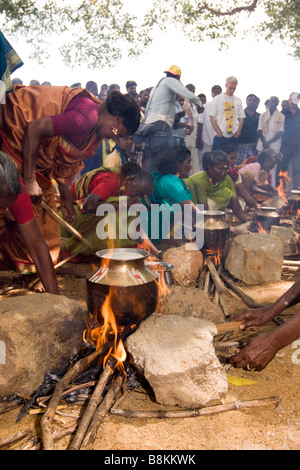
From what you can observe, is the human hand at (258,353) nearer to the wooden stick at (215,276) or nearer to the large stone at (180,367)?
the large stone at (180,367)

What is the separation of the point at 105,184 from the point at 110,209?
0.34 metres

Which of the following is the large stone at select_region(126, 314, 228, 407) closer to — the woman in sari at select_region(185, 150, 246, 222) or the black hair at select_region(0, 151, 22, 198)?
the black hair at select_region(0, 151, 22, 198)

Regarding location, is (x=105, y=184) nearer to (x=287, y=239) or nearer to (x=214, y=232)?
(x=214, y=232)

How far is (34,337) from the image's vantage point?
2.47 metres

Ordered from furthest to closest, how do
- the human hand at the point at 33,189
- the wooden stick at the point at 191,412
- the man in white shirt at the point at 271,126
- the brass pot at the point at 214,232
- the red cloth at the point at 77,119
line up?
1. the man in white shirt at the point at 271,126
2. the brass pot at the point at 214,232
3. the human hand at the point at 33,189
4. the red cloth at the point at 77,119
5. the wooden stick at the point at 191,412

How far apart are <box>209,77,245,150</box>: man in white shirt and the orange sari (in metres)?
5.67

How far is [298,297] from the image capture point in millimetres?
2887

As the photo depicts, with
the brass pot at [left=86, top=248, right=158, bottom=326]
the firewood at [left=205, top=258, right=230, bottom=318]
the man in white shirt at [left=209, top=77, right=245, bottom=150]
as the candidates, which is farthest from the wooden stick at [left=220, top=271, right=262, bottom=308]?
the man in white shirt at [left=209, top=77, right=245, bottom=150]

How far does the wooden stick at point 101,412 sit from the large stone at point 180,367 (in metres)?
0.20

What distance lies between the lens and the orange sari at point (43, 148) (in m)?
3.79

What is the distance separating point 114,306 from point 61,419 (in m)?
0.79

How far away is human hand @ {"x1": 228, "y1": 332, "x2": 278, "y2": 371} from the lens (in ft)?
8.39

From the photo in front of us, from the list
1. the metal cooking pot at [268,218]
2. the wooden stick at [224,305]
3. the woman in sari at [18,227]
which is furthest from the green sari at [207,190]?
the woman in sari at [18,227]

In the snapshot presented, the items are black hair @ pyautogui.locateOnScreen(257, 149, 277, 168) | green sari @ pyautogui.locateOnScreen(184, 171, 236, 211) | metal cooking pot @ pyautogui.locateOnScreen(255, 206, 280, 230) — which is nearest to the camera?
green sari @ pyautogui.locateOnScreen(184, 171, 236, 211)
